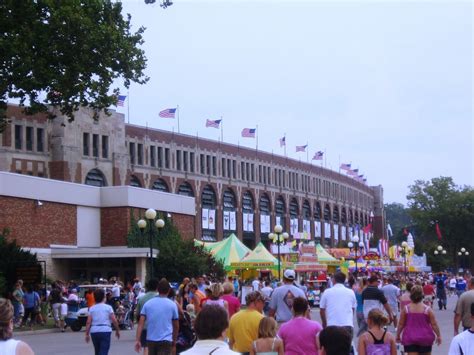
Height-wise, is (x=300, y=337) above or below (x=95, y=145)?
below

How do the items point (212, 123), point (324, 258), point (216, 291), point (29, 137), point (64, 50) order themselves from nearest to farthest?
point (216, 291) → point (64, 50) → point (324, 258) → point (29, 137) → point (212, 123)

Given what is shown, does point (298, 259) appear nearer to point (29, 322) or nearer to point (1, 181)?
point (1, 181)

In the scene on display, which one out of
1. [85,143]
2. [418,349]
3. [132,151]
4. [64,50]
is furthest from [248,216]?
[418,349]

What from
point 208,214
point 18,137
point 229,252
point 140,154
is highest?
point 140,154

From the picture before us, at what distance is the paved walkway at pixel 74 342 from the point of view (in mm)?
23966

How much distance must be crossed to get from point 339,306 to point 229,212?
78.1 metres

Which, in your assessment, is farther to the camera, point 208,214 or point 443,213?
point 443,213

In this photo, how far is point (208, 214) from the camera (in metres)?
88.6

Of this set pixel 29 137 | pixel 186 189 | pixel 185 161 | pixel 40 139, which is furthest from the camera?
pixel 185 161

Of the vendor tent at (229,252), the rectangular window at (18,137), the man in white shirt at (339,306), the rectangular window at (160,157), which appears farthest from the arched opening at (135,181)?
the man in white shirt at (339,306)

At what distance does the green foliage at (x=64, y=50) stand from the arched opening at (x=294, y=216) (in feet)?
260

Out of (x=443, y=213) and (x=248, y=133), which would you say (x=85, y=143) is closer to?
(x=248, y=133)

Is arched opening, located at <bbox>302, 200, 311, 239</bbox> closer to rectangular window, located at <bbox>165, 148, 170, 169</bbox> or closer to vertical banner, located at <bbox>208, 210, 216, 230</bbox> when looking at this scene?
vertical banner, located at <bbox>208, 210, 216, 230</bbox>

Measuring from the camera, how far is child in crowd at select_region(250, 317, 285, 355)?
10.1m
